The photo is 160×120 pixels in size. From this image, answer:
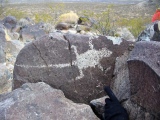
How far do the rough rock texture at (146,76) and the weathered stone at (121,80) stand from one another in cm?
23

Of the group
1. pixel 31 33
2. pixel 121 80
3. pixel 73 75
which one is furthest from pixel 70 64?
pixel 31 33

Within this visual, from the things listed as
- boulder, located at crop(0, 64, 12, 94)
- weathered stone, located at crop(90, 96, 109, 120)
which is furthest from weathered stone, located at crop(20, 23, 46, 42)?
weathered stone, located at crop(90, 96, 109, 120)

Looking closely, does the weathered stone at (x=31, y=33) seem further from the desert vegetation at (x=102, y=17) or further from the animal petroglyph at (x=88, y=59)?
the animal petroglyph at (x=88, y=59)

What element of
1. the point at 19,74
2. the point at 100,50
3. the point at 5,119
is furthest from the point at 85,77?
the point at 5,119

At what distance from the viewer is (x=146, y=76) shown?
102 inches

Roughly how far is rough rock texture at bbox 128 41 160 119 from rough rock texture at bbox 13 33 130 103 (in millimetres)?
801

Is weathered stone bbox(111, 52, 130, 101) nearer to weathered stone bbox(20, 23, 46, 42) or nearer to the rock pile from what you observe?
the rock pile

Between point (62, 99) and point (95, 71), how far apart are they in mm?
767

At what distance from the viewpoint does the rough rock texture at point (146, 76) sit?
2514 mm

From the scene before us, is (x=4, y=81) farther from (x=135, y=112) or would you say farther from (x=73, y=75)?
(x=135, y=112)

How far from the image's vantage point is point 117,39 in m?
3.69

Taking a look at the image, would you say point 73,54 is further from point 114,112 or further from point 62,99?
point 114,112

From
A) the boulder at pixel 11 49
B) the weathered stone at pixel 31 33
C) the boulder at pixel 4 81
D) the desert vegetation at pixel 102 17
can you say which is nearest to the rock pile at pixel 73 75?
the boulder at pixel 4 81

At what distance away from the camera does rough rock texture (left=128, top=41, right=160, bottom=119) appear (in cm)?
251
